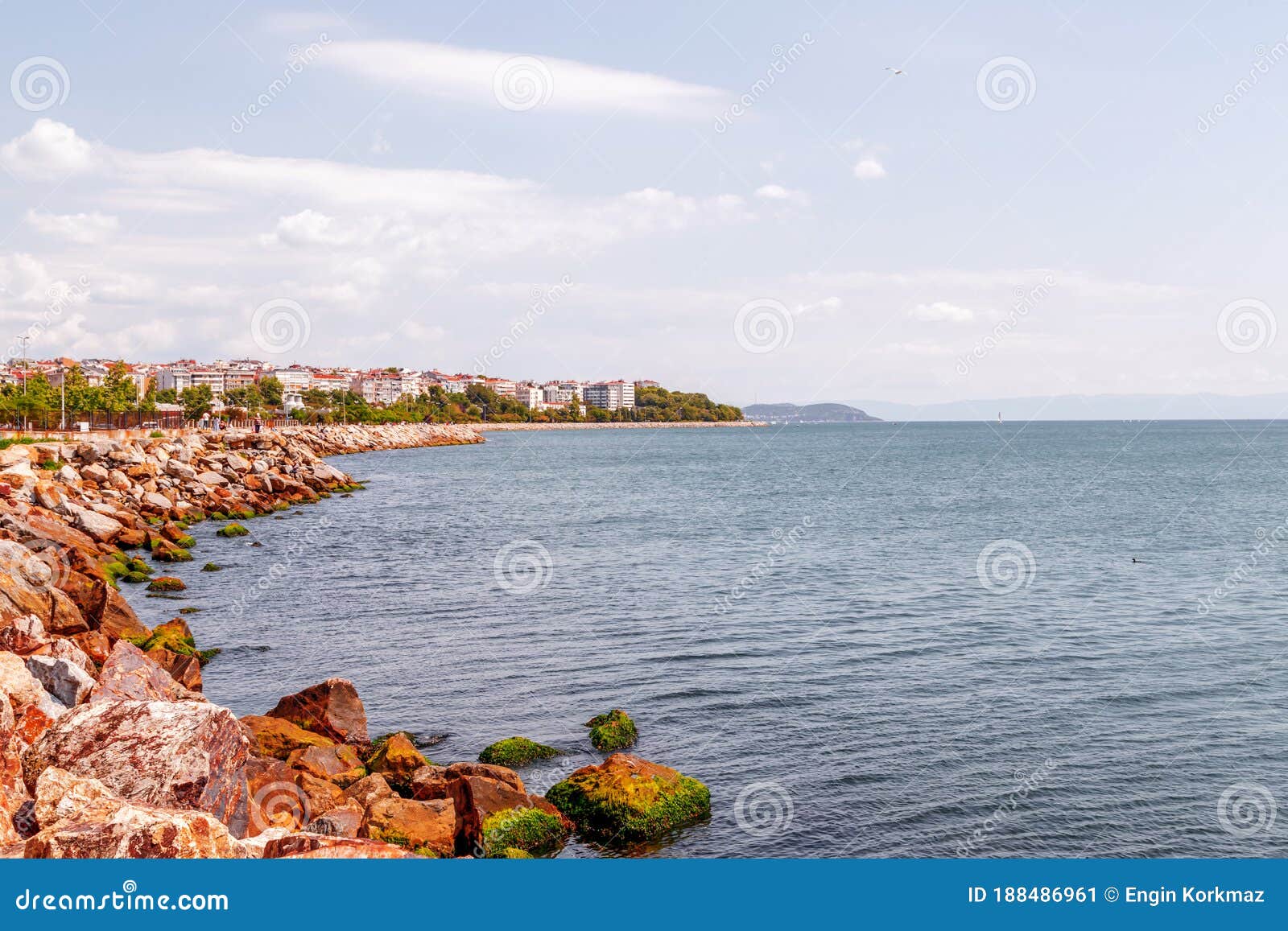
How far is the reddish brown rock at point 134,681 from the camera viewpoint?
49.3 ft

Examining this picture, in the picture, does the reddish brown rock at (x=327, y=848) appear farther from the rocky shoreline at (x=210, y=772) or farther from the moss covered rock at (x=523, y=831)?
the moss covered rock at (x=523, y=831)

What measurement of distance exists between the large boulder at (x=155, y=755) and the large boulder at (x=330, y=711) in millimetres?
6408

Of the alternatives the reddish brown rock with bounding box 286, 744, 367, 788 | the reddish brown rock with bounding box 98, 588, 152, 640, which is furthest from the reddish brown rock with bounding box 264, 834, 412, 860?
the reddish brown rock with bounding box 98, 588, 152, 640

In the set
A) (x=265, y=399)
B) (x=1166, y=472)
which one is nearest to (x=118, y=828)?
(x=1166, y=472)

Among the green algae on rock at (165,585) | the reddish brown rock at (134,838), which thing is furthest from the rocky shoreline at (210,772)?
the green algae on rock at (165,585)

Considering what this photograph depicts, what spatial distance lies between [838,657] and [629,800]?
1112 centimetres

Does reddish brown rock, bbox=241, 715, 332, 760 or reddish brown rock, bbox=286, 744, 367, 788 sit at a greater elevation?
reddish brown rock, bbox=241, 715, 332, 760

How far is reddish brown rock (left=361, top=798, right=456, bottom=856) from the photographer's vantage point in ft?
42.4

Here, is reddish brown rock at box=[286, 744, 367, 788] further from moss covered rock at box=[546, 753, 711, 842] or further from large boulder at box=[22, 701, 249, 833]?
large boulder at box=[22, 701, 249, 833]

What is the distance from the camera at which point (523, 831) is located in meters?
14.2

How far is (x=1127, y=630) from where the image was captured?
92.4ft

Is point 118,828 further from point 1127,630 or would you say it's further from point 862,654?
point 1127,630

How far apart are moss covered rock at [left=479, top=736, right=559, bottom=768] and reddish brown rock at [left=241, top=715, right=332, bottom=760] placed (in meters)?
2.76

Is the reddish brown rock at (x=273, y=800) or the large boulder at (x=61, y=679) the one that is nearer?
the reddish brown rock at (x=273, y=800)
